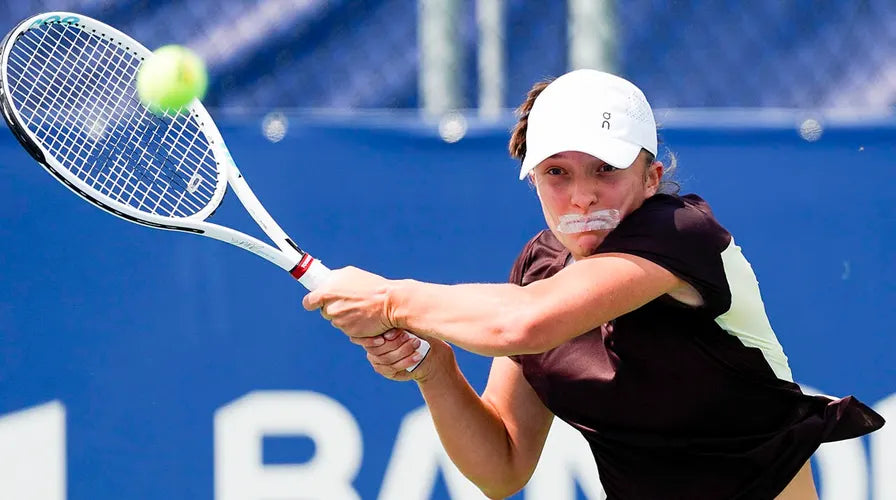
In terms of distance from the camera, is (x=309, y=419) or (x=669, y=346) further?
(x=309, y=419)

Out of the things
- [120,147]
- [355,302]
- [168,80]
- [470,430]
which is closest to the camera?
[355,302]

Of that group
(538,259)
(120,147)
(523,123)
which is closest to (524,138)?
(523,123)

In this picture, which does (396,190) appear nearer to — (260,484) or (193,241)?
(193,241)

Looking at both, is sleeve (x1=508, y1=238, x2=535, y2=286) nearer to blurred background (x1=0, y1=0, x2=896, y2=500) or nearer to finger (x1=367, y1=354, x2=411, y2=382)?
finger (x1=367, y1=354, x2=411, y2=382)

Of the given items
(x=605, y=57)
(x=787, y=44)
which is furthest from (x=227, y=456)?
(x=787, y=44)

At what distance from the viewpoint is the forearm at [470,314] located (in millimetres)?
1995

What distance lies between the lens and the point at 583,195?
81.7 inches

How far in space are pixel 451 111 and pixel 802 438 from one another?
1432mm

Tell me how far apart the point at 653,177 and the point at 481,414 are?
583mm

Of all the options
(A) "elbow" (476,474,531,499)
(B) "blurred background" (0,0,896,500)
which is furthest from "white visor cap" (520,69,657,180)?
(B) "blurred background" (0,0,896,500)

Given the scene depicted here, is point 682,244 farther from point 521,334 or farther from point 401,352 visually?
point 401,352

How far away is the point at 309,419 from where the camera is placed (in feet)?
10.2

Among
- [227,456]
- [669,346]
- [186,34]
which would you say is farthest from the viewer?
[186,34]

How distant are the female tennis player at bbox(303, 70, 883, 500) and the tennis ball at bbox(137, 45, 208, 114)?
64 centimetres
